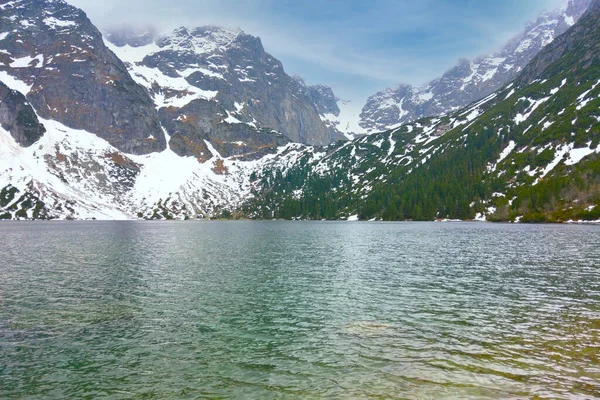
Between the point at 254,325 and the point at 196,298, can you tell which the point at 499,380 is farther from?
the point at 196,298

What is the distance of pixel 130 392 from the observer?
1941 centimetres

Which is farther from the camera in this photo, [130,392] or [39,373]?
[39,373]

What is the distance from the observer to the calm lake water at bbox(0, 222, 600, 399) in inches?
797

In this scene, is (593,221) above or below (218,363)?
above

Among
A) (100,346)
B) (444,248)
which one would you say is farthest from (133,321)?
(444,248)

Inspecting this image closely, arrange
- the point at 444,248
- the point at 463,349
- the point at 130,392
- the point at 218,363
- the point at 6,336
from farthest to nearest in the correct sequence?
the point at 444,248
the point at 6,336
the point at 463,349
the point at 218,363
the point at 130,392

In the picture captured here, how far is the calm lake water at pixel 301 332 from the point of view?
797 inches

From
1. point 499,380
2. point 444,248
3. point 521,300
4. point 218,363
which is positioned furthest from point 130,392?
point 444,248

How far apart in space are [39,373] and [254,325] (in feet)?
46.1

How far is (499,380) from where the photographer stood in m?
20.5

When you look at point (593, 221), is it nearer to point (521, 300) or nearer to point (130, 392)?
point (521, 300)

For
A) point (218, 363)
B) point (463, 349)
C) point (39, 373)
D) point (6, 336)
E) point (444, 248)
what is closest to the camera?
point (39, 373)

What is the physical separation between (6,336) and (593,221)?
8361 inches

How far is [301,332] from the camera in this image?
29469mm
